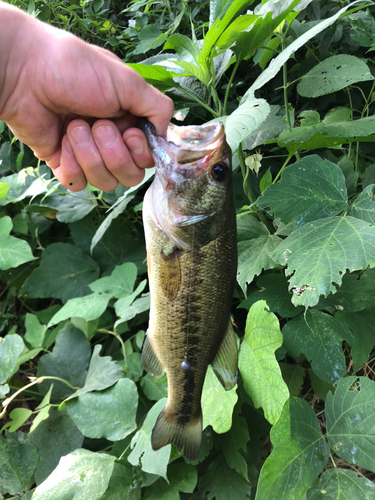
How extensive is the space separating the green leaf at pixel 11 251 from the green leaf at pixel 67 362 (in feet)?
1.67

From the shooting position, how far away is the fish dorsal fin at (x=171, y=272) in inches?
43.4

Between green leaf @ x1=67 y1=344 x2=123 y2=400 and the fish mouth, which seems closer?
the fish mouth

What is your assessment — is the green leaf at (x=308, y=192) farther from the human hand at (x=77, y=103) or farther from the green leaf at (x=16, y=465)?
the green leaf at (x=16, y=465)

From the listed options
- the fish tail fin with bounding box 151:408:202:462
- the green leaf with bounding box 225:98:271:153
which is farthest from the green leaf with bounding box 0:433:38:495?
the green leaf with bounding box 225:98:271:153

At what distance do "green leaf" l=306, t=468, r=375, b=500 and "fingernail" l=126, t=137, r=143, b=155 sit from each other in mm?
1298

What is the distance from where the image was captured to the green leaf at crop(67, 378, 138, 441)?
156 centimetres

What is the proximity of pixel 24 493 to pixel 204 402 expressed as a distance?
40.6 inches

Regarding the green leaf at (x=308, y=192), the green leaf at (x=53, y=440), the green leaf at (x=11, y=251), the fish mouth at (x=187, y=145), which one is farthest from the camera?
the green leaf at (x=11, y=251)

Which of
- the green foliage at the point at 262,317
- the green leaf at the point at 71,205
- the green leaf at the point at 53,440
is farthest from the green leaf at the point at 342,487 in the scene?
the green leaf at the point at 71,205

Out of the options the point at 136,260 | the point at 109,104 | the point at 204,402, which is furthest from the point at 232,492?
the point at 109,104

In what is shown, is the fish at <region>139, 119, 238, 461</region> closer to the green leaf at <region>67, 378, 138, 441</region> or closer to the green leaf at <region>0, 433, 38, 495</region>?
the green leaf at <region>67, 378, 138, 441</region>

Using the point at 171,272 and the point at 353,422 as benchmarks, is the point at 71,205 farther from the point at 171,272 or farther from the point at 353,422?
the point at 353,422

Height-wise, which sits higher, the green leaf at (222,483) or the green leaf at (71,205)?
the green leaf at (71,205)

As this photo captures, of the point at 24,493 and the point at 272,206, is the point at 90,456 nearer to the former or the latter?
the point at 24,493
